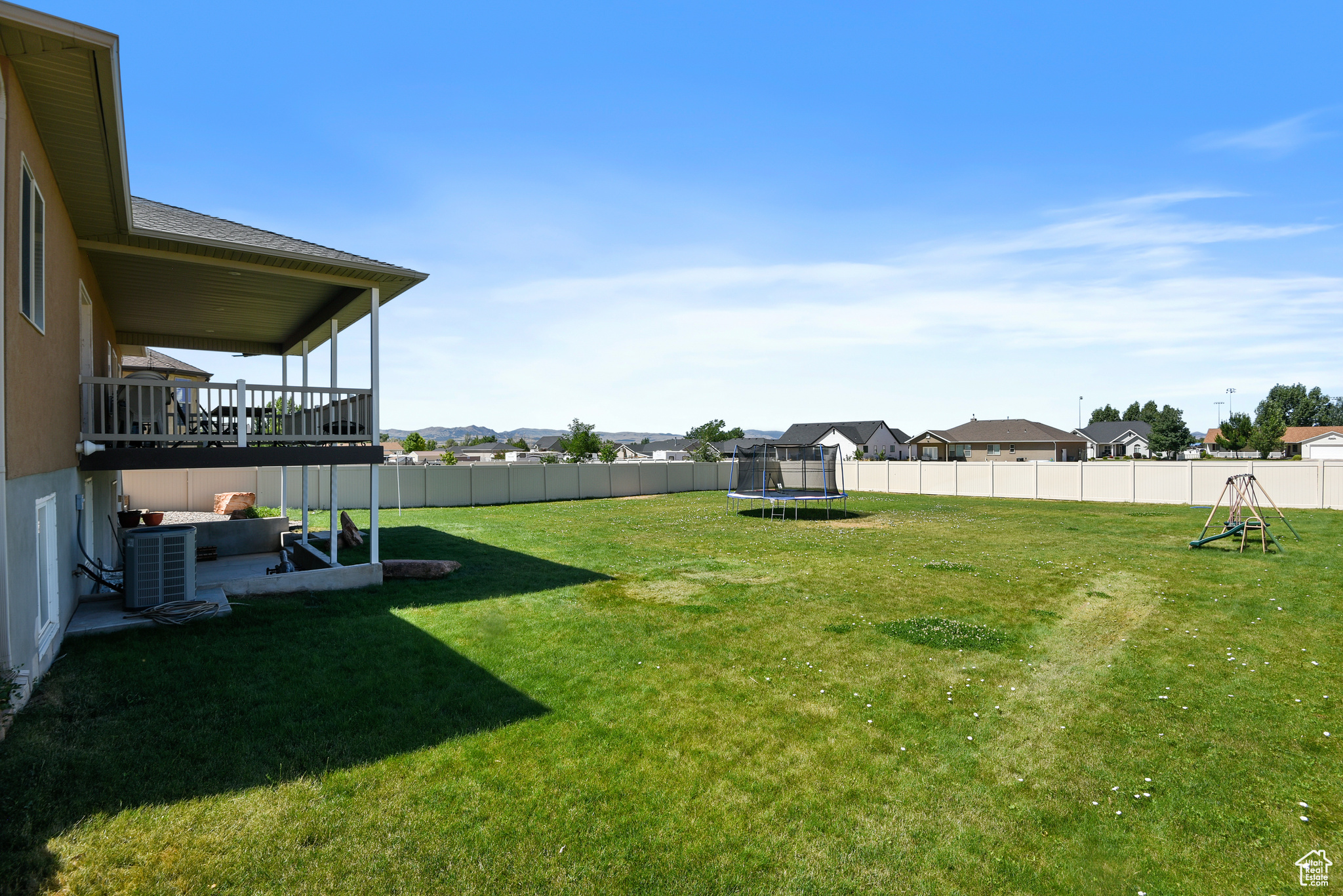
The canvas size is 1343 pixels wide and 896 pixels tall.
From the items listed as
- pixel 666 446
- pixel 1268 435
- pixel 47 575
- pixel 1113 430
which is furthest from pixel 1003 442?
pixel 666 446

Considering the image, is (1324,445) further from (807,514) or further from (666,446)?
(666,446)

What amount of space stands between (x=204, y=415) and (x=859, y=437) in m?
65.1

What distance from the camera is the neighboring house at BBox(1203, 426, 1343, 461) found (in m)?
64.1

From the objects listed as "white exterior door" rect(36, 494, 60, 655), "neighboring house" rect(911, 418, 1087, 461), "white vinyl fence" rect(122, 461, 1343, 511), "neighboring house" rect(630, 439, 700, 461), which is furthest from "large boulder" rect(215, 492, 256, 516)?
"neighboring house" rect(630, 439, 700, 461)

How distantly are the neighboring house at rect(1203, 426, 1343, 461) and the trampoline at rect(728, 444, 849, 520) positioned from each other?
69.2 metres

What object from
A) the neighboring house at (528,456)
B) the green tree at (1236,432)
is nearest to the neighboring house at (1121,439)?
the green tree at (1236,432)

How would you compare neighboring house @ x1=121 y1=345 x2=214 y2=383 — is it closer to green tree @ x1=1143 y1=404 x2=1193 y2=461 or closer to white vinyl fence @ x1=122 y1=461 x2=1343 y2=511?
white vinyl fence @ x1=122 y1=461 x2=1343 y2=511

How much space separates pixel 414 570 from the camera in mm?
9812

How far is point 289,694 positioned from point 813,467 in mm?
20573

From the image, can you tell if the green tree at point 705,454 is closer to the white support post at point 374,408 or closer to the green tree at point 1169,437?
the green tree at point 1169,437

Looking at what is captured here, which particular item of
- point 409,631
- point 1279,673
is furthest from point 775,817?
point 1279,673

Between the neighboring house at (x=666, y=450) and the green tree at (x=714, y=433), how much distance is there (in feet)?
4.41

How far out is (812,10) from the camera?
11.5 meters

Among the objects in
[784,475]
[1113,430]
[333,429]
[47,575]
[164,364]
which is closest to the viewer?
[47,575]
